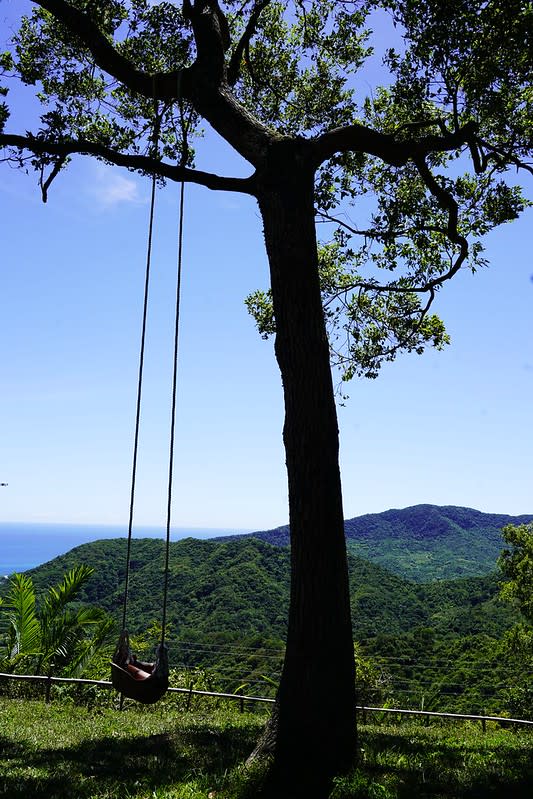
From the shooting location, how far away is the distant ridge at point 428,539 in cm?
12612

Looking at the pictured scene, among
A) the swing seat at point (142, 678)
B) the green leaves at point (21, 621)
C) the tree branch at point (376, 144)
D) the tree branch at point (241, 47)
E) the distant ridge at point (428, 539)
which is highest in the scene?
the distant ridge at point (428, 539)

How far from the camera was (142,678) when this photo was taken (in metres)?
4.81

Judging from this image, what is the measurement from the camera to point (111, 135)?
33.8 feet

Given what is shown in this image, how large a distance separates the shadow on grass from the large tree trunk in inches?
29.9

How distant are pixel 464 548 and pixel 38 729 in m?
148

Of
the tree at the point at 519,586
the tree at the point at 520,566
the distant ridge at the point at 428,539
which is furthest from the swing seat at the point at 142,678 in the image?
the distant ridge at the point at 428,539

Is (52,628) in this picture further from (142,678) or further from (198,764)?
(142,678)

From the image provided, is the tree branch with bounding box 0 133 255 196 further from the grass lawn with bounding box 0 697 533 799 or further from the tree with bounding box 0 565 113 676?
the tree with bounding box 0 565 113 676

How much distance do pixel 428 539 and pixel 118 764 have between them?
506ft

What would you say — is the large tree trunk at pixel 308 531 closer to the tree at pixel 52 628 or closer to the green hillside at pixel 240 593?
the tree at pixel 52 628

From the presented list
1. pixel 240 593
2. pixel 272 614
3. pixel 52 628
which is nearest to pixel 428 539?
pixel 240 593

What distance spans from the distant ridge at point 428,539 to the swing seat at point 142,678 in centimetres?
11347

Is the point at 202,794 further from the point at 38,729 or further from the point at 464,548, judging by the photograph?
the point at 464,548

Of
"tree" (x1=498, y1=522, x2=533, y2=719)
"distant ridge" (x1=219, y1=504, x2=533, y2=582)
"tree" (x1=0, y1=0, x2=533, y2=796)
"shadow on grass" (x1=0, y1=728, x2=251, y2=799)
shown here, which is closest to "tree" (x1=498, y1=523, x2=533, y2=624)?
"tree" (x1=498, y1=522, x2=533, y2=719)
